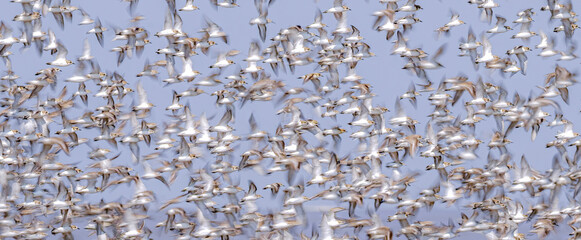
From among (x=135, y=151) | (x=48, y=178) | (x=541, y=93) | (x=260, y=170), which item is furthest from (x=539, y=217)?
(x=48, y=178)

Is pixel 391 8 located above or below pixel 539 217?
above

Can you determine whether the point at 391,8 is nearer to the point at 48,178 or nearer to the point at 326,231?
the point at 326,231

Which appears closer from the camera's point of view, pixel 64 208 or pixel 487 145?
pixel 64 208

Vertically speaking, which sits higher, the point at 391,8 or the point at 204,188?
the point at 391,8

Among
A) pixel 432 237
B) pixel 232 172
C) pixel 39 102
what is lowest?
pixel 432 237

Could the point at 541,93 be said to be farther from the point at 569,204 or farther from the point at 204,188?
the point at 204,188

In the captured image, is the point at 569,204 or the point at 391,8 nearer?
the point at 569,204

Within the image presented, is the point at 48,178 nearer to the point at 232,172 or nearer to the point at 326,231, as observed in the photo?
the point at 232,172

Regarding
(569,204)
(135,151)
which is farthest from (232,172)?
(569,204)
